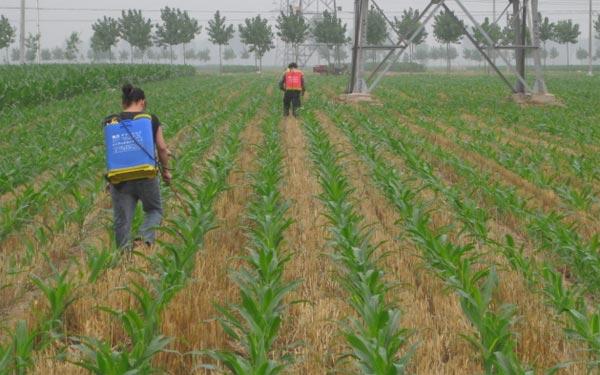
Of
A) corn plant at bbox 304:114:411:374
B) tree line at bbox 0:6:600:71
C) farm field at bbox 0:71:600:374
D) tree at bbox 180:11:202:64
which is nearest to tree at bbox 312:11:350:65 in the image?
tree line at bbox 0:6:600:71

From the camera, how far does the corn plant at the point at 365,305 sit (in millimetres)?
3221

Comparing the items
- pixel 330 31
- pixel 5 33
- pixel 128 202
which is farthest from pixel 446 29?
pixel 128 202

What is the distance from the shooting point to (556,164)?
970 centimetres

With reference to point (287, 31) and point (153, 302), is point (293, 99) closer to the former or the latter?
point (153, 302)

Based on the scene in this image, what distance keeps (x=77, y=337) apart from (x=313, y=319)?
133 centimetres

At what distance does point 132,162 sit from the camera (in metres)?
5.56

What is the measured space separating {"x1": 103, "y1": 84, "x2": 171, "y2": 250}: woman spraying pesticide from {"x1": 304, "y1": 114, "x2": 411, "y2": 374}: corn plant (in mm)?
1544

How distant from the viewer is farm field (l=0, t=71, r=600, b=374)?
3.53m

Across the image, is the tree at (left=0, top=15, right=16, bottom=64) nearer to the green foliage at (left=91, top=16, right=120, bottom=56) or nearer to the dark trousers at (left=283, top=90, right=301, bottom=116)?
the green foliage at (left=91, top=16, right=120, bottom=56)

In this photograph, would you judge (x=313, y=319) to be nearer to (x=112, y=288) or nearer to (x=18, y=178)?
(x=112, y=288)

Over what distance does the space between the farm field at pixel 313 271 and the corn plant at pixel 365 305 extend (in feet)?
0.05

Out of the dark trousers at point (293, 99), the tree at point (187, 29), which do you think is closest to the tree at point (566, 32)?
the tree at point (187, 29)

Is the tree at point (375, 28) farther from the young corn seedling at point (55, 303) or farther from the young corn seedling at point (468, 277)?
the young corn seedling at point (55, 303)

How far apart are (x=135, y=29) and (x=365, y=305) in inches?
2728
